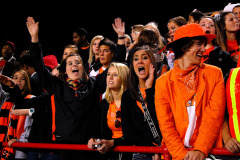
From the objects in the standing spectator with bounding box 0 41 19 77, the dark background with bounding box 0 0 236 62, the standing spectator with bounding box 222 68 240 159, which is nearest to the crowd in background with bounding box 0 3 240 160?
the standing spectator with bounding box 222 68 240 159

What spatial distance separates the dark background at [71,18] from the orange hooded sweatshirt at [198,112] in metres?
6.15

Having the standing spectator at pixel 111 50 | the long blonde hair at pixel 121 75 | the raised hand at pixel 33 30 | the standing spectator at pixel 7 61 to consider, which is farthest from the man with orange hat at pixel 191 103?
the standing spectator at pixel 7 61

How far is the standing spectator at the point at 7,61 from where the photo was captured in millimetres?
6129

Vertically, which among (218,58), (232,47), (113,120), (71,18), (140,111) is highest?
(71,18)

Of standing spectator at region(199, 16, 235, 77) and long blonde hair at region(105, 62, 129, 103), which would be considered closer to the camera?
standing spectator at region(199, 16, 235, 77)

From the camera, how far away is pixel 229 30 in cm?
392

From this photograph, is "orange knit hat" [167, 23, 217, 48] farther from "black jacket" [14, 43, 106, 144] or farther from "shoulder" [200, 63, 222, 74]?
"black jacket" [14, 43, 106, 144]

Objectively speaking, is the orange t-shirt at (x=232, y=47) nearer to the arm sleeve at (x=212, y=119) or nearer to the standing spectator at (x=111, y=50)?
the standing spectator at (x=111, y=50)

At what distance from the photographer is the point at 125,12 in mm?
9000

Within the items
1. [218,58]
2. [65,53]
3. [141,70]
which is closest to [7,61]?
[65,53]

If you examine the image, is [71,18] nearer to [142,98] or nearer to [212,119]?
[142,98]

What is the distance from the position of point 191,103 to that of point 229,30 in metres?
1.86

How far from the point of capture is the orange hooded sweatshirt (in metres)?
2.31

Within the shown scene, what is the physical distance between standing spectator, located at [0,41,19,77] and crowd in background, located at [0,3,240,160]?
58.6 inches
